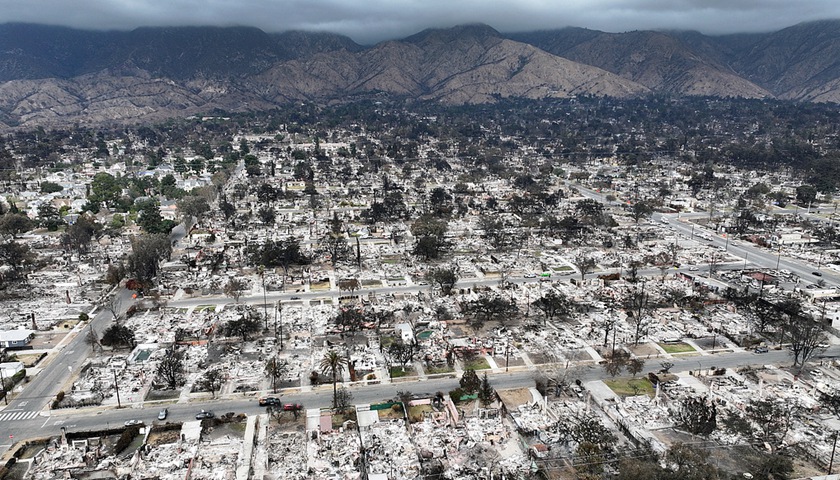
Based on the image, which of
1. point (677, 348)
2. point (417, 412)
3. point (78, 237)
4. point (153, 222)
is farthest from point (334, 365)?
point (153, 222)

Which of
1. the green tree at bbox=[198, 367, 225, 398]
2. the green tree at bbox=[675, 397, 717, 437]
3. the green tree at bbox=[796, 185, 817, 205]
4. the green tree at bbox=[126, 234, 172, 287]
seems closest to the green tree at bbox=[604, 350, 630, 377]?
the green tree at bbox=[675, 397, 717, 437]

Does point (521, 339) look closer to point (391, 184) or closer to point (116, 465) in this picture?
point (116, 465)

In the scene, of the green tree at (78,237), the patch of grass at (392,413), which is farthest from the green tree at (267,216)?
the patch of grass at (392,413)

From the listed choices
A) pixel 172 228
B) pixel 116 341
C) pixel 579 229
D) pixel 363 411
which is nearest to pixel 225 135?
pixel 172 228

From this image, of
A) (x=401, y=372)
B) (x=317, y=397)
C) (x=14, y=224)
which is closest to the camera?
(x=317, y=397)

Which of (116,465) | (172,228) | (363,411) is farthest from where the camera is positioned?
(172,228)

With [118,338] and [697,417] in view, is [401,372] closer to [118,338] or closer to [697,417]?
[697,417]
